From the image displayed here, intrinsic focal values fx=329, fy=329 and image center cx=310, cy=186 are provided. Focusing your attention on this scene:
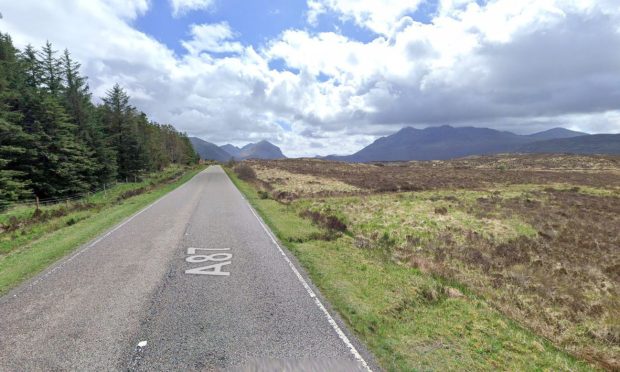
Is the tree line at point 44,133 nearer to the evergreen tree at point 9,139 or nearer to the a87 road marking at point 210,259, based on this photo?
the evergreen tree at point 9,139

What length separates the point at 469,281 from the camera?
9906 mm

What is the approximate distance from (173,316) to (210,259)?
154 inches

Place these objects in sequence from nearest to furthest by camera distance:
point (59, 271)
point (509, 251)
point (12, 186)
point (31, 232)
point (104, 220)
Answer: point (59, 271) → point (509, 251) → point (31, 232) → point (104, 220) → point (12, 186)

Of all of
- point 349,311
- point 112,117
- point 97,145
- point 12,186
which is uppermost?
point 112,117

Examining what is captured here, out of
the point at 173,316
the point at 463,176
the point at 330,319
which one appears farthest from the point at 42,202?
the point at 463,176

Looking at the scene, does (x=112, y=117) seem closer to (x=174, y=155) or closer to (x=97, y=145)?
(x=97, y=145)

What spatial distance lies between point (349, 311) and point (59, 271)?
325 inches

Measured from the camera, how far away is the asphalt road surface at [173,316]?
16.8 ft

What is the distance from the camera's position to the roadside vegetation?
5855mm

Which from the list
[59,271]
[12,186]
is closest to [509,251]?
[59,271]

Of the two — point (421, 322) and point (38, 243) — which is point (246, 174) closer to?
point (38, 243)

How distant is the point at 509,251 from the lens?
13.8 metres

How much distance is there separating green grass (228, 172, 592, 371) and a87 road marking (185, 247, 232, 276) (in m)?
2.43

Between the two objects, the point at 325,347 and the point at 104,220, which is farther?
the point at 104,220
